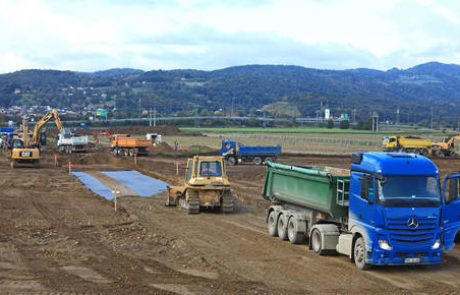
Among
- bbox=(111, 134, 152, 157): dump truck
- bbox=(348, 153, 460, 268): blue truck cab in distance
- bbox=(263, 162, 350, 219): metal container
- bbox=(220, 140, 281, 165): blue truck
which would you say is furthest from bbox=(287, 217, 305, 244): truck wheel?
bbox=(111, 134, 152, 157): dump truck

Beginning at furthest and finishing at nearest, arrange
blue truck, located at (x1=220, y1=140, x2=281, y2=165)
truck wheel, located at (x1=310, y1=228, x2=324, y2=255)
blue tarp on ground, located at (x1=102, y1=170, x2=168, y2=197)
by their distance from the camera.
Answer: blue truck, located at (x1=220, y1=140, x2=281, y2=165)
blue tarp on ground, located at (x1=102, y1=170, x2=168, y2=197)
truck wheel, located at (x1=310, y1=228, x2=324, y2=255)

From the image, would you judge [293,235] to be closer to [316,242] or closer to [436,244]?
[316,242]

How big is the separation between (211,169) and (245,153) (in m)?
31.5

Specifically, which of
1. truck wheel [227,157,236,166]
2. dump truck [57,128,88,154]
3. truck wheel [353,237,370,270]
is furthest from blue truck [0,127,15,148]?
truck wheel [353,237,370,270]

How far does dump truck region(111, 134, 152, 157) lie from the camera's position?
69.4m

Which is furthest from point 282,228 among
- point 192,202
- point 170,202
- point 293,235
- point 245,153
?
point 245,153

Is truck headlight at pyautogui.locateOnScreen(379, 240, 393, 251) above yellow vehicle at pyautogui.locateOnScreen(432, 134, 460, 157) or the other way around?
above

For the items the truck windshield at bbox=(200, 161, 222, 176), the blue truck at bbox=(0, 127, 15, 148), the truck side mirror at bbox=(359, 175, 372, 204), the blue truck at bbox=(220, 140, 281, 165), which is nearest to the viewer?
the truck side mirror at bbox=(359, 175, 372, 204)

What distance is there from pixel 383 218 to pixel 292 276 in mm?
2511

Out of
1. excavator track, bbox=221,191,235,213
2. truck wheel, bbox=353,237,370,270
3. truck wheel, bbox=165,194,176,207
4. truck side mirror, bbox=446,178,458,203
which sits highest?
truck side mirror, bbox=446,178,458,203

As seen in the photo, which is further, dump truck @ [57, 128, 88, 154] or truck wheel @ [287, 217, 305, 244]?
dump truck @ [57, 128, 88, 154]

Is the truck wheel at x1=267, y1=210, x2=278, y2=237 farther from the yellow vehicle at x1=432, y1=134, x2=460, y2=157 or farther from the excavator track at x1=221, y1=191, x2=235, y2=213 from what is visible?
the yellow vehicle at x1=432, y1=134, x2=460, y2=157

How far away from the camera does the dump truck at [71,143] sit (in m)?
72.0

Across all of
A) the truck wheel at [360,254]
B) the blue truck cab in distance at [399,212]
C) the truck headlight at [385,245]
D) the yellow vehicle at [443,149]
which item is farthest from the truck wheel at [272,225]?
the yellow vehicle at [443,149]
